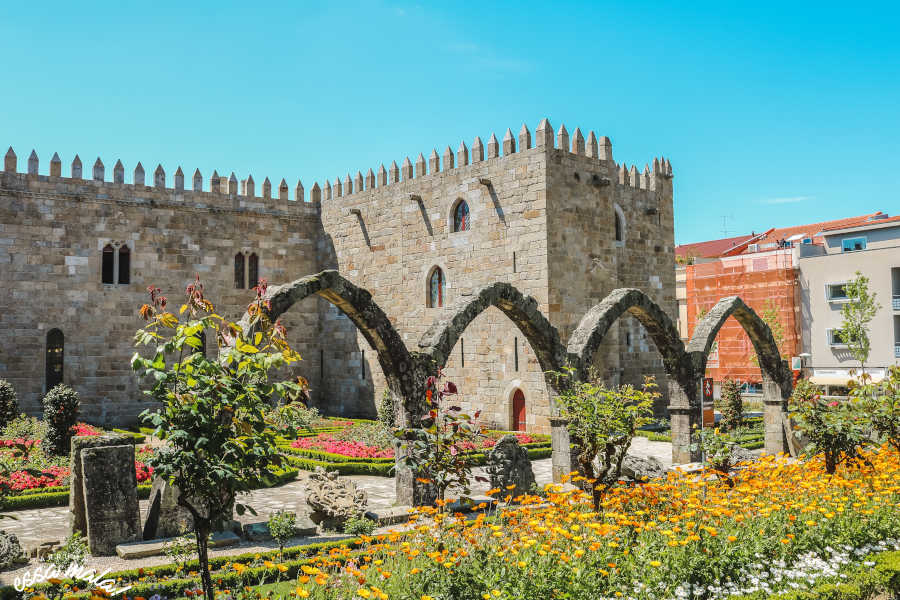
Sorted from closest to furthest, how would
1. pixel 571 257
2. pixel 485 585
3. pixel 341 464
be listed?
pixel 485 585 → pixel 341 464 → pixel 571 257

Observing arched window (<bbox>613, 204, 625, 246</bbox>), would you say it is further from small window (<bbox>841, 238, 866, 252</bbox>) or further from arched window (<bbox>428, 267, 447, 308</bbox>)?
small window (<bbox>841, 238, 866, 252</bbox>)

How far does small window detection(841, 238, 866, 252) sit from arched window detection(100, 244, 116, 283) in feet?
105

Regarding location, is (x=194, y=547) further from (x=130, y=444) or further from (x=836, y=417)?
(x=836, y=417)

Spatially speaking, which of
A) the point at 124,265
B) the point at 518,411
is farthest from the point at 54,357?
the point at 518,411

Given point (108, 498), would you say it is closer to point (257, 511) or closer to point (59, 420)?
point (257, 511)

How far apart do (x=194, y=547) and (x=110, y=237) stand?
17288mm

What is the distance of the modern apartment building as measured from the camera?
3141cm

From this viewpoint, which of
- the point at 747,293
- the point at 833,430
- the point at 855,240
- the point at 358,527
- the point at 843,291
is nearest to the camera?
the point at 358,527

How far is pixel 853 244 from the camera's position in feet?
111

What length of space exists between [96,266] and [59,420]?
320 inches

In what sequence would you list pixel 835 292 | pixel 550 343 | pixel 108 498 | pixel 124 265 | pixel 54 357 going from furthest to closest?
pixel 835 292, pixel 124 265, pixel 54 357, pixel 550 343, pixel 108 498

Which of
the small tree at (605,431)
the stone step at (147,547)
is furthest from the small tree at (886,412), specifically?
the stone step at (147,547)

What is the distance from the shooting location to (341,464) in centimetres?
1470

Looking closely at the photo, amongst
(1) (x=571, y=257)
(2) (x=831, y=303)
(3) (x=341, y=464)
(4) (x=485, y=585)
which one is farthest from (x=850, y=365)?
(4) (x=485, y=585)
